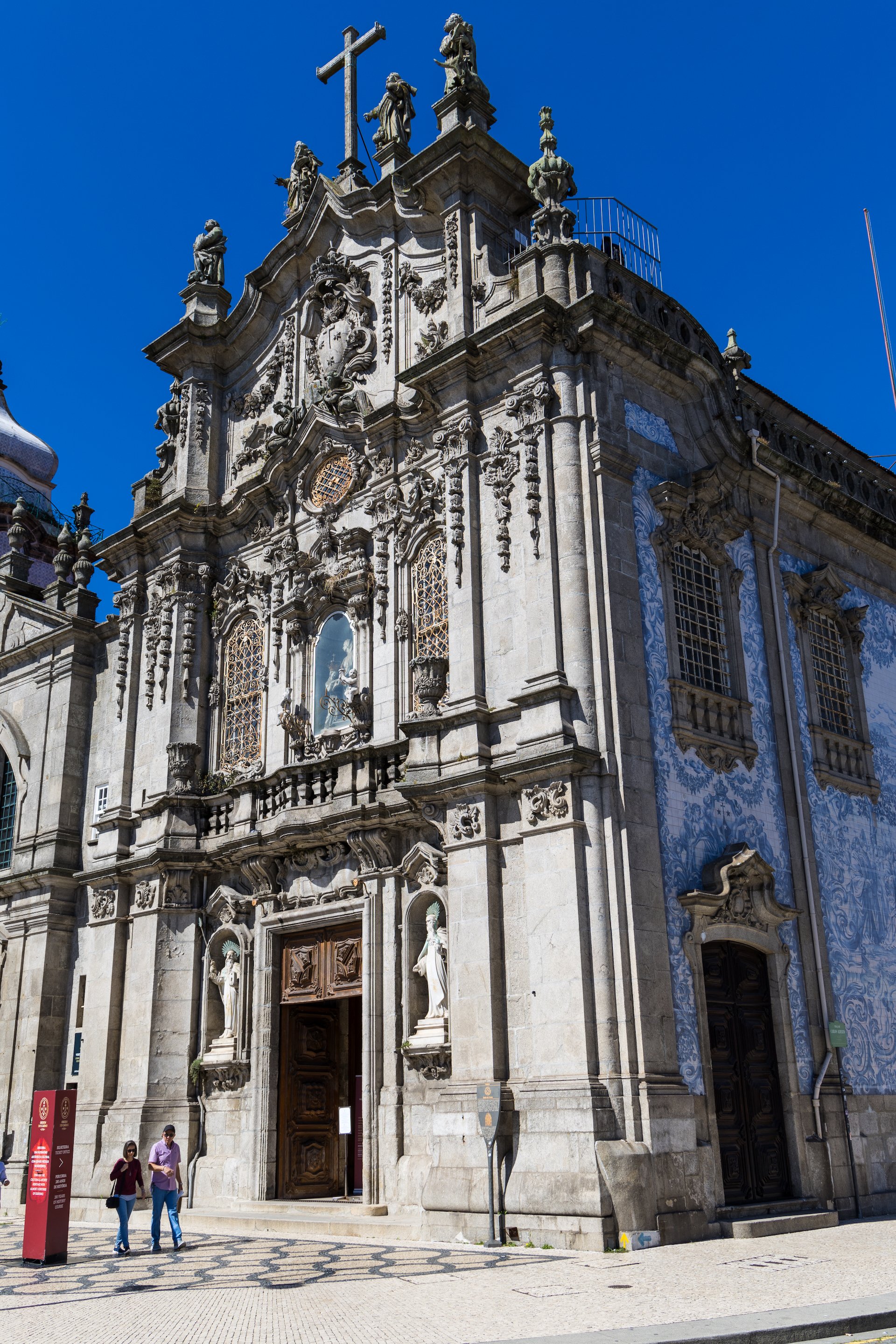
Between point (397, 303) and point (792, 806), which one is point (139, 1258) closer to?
point (792, 806)

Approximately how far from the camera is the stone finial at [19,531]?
30.5 meters

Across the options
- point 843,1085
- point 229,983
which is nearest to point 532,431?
point 229,983

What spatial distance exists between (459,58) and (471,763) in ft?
38.5

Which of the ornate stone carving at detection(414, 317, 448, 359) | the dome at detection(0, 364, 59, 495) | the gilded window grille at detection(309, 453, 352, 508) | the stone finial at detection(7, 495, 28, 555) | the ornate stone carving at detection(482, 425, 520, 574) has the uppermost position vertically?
the dome at detection(0, 364, 59, 495)

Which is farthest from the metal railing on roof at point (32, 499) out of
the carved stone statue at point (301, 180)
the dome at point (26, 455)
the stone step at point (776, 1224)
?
the stone step at point (776, 1224)

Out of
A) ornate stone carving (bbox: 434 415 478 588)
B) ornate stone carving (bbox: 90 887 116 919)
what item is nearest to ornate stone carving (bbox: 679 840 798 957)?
ornate stone carving (bbox: 434 415 478 588)

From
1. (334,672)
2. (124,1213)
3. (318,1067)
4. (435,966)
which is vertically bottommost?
(124,1213)

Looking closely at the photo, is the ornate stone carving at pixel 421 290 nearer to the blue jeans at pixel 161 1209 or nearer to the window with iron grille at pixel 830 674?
the window with iron grille at pixel 830 674

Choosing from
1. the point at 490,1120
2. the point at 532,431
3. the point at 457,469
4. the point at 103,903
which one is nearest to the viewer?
the point at 490,1120

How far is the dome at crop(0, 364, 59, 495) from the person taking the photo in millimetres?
37344

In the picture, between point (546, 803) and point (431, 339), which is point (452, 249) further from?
point (546, 803)

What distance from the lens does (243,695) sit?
73.3ft

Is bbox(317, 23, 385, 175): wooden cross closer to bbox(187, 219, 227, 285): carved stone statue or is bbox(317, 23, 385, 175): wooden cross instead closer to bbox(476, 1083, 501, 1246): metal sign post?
bbox(187, 219, 227, 285): carved stone statue

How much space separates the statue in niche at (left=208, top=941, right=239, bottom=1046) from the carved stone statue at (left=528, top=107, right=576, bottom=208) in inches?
509
